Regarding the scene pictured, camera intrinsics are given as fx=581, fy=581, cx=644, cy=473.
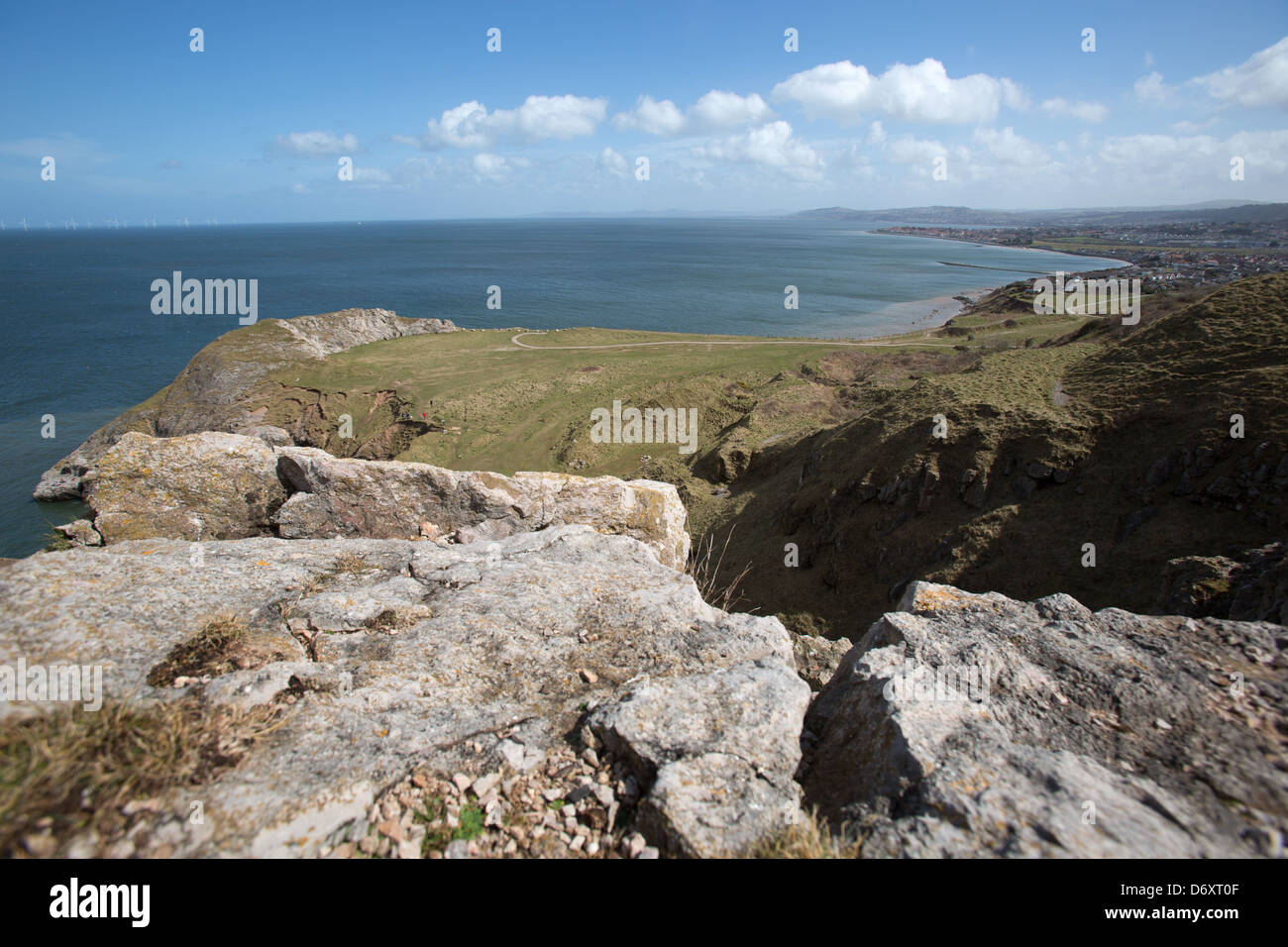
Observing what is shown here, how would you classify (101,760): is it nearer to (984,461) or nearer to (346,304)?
(984,461)

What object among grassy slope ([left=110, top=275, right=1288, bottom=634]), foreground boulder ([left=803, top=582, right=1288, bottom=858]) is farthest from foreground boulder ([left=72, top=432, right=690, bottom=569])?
grassy slope ([left=110, top=275, right=1288, bottom=634])

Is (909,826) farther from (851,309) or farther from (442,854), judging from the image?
(851,309)

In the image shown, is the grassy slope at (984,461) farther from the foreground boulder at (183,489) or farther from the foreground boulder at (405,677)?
the foreground boulder at (183,489)

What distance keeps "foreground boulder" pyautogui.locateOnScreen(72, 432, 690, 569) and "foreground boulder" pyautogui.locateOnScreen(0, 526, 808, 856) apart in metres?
3.13

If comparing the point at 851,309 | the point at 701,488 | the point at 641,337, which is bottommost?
the point at 701,488

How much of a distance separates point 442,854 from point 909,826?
360 centimetres

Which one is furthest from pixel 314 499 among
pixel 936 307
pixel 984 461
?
pixel 936 307

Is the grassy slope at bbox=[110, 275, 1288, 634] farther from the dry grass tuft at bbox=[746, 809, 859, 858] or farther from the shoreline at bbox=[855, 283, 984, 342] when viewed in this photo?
the shoreline at bbox=[855, 283, 984, 342]

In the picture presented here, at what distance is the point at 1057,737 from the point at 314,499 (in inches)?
490

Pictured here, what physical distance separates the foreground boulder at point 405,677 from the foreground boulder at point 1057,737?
0.75 m

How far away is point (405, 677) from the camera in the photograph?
635 cm

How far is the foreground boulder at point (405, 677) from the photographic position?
462 centimetres

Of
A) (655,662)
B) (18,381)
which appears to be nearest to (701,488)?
(655,662)
